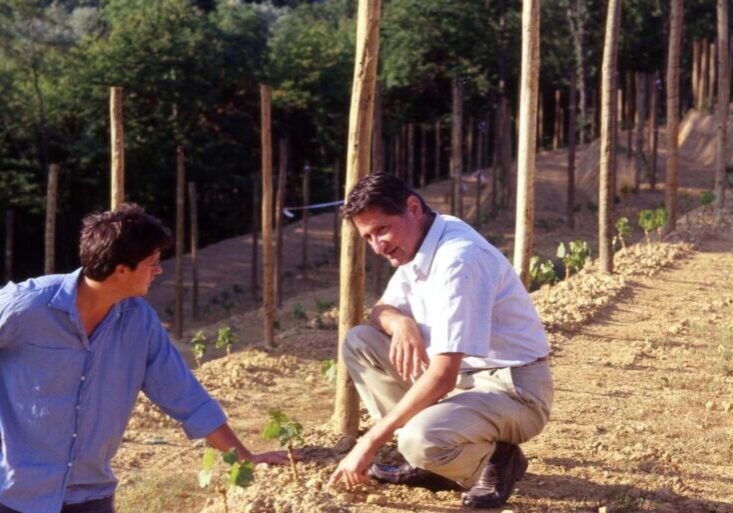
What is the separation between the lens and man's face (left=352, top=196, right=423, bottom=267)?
4281 millimetres

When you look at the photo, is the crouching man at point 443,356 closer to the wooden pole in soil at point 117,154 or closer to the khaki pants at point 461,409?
the khaki pants at point 461,409

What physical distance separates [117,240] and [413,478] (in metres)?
1.95

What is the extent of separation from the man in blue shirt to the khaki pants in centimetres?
121

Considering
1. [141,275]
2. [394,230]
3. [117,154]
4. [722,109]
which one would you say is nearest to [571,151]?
[722,109]

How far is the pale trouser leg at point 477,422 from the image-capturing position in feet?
14.4

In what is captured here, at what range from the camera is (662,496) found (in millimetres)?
4930

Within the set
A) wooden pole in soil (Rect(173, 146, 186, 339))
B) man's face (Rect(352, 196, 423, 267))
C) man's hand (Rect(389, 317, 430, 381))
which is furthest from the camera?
wooden pole in soil (Rect(173, 146, 186, 339))

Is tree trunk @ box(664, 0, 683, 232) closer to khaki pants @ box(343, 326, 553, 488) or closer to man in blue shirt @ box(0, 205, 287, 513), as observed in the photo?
khaki pants @ box(343, 326, 553, 488)

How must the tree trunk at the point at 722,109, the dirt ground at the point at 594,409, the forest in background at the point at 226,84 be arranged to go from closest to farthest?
the dirt ground at the point at 594,409
the tree trunk at the point at 722,109
the forest in background at the point at 226,84

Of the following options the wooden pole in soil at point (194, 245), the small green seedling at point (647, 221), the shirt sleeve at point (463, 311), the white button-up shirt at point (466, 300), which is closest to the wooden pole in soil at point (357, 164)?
the white button-up shirt at point (466, 300)

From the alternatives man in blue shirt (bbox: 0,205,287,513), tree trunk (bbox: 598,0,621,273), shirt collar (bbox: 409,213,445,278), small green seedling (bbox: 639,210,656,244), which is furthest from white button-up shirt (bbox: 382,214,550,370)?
small green seedling (bbox: 639,210,656,244)

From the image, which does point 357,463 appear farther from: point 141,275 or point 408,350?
point 141,275

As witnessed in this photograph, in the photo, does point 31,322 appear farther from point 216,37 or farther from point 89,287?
point 216,37

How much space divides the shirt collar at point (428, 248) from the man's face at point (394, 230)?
0.12 ft
